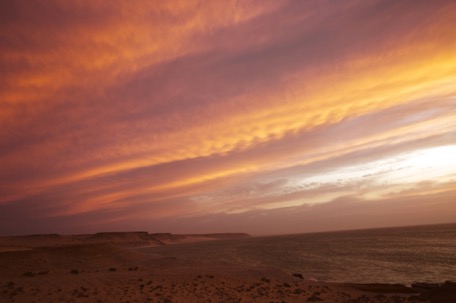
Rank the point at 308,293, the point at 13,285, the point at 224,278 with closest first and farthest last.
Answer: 1. the point at 13,285
2. the point at 308,293
3. the point at 224,278

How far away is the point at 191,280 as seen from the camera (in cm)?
2531

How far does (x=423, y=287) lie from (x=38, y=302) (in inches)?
1171

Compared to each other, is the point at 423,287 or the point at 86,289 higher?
the point at 86,289

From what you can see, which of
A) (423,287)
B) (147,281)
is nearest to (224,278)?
(147,281)

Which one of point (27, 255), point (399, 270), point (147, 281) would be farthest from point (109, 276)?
point (399, 270)

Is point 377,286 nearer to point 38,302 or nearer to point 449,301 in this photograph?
point 449,301

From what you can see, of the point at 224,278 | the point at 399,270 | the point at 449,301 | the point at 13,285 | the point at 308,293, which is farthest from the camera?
the point at 399,270

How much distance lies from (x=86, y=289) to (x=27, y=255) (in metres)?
23.5

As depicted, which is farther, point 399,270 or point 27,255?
point 399,270

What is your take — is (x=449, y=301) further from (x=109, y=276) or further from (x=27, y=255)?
(x=27, y=255)

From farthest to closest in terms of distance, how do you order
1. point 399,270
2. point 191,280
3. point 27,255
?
point 399,270, point 27,255, point 191,280

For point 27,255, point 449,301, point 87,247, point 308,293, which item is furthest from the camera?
point 87,247

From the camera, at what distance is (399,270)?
42.6m

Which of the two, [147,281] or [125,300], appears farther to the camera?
[147,281]
